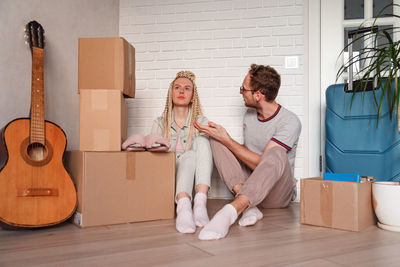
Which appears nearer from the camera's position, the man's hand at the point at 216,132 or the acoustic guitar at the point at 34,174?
the acoustic guitar at the point at 34,174

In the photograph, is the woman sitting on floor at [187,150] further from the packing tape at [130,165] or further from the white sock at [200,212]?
the packing tape at [130,165]

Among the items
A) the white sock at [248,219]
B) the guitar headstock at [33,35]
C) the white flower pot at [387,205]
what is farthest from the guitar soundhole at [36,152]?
the white flower pot at [387,205]

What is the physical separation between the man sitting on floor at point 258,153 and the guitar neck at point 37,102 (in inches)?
34.8

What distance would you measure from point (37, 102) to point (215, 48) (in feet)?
5.14

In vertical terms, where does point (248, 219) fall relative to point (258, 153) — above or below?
below

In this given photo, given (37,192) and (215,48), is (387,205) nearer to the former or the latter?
(37,192)

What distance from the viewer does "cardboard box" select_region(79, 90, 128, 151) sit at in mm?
1765

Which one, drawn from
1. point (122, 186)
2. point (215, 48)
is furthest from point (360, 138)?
point (122, 186)

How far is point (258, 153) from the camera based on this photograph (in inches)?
92.4

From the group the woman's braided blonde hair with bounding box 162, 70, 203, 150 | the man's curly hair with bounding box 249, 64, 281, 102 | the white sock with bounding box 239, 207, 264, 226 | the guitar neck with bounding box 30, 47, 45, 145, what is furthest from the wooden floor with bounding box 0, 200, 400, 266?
the man's curly hair with bounding box 249, 64, 281, 102

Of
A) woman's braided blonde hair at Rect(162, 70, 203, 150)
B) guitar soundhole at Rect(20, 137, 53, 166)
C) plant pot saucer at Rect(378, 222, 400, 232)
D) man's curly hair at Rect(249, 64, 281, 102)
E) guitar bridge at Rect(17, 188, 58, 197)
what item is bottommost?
plant pot saucer at Rect(378, 222, 400, 232)

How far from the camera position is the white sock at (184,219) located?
1.58m

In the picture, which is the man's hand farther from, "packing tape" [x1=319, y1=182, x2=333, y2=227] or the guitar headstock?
the guitar headstock

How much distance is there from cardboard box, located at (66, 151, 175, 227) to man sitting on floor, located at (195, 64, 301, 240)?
0.36 meters
